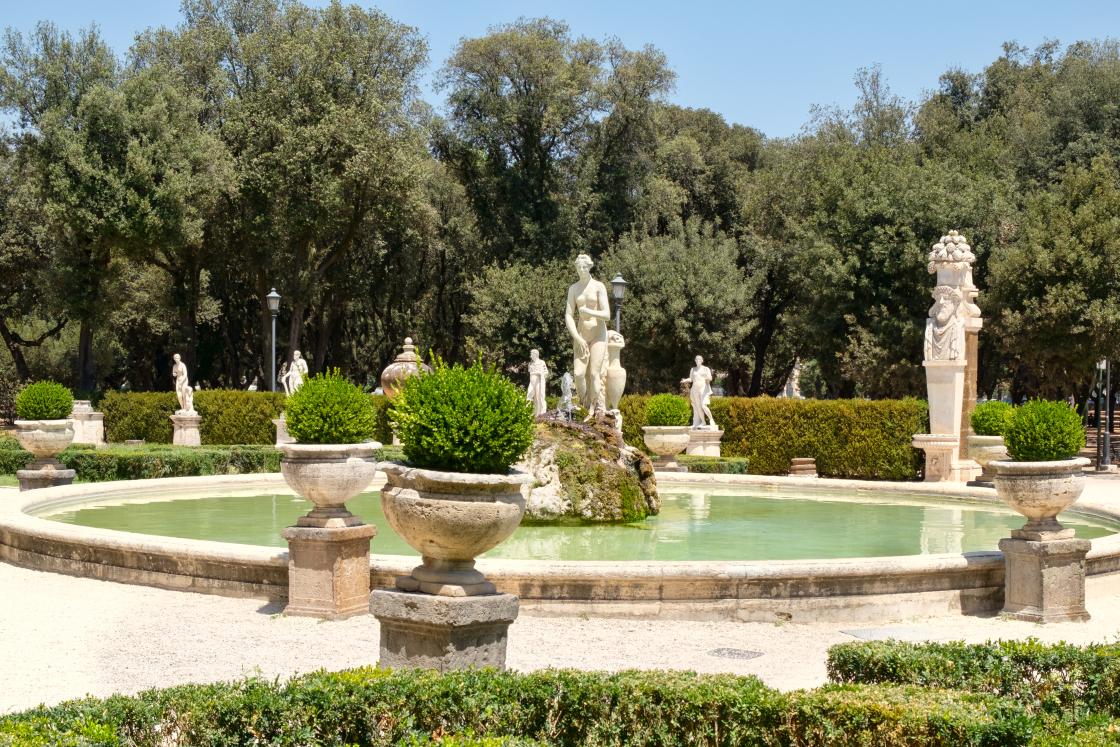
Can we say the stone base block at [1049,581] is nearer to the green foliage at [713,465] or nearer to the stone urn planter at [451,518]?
the stone urn planter at [451,518]

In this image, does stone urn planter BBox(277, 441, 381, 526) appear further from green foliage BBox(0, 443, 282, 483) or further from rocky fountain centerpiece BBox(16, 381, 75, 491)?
green foliage BBox(0, 443, 282, 483)

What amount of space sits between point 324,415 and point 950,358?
14.6 metres

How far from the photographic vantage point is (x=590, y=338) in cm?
1598

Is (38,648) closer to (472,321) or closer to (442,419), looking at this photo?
(442,419)

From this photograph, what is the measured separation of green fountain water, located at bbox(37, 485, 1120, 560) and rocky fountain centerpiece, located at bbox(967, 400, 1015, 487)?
1997 millimetres

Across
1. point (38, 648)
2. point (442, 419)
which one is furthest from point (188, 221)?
point (442, 419)

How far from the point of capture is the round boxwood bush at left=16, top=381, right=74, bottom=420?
16.5 metres

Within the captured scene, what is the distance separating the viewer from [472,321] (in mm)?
36969

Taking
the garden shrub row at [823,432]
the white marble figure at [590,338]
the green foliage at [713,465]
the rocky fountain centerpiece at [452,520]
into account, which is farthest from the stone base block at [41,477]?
the rocky fountain centerpiece at [452,520]

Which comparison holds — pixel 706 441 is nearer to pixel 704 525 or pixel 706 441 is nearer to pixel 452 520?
pixel 704 525

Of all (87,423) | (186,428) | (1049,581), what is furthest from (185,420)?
(1049,581)

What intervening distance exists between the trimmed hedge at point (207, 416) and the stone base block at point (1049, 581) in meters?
22.5

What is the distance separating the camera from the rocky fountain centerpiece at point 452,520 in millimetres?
5141

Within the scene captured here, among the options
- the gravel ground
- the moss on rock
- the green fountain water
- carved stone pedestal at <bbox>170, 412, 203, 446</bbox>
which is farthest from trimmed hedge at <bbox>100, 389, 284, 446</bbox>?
the gravel ground
